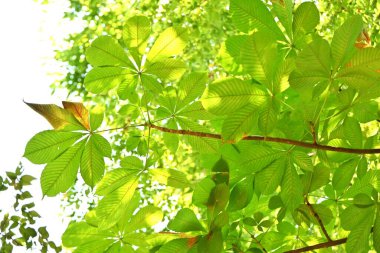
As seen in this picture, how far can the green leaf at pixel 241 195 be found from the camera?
933mm

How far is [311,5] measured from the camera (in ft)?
2.74

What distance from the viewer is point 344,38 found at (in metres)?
0.69

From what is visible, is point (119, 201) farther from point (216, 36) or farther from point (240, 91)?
point (216, 36)

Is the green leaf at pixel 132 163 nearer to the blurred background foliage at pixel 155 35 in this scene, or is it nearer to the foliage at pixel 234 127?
the foliage at pixel 234 127

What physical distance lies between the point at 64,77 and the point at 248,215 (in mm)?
3451

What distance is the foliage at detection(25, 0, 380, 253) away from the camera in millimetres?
717

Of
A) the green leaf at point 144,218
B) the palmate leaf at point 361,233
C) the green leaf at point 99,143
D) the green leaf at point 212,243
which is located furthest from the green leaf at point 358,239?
the green leaf at point 99,143

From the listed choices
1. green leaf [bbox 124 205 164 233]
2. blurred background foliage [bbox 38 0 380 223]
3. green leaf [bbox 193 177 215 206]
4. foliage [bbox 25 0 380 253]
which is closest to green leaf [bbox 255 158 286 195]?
foliage [bbox 25 0 380 253]

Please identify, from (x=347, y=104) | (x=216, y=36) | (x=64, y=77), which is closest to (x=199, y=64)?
(x=216, y=36)

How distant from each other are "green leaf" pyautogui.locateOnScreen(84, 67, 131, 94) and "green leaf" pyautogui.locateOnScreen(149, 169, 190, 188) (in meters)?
0.19

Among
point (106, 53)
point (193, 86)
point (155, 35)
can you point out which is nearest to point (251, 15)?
point (193, 86)

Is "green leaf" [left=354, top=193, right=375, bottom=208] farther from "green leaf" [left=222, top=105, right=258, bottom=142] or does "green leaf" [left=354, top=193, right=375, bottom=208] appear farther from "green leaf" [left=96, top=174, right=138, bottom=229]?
"green leaf" [left=96, top=174, right=138, bottom=229]

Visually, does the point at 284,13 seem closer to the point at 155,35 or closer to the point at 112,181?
the point at 112,181

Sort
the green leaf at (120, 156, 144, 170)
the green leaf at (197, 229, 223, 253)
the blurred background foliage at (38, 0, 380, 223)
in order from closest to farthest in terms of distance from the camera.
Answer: the green leaf at (197, 229, 223, 253), the green leaf at (120, 156, 144, 170), the blurred background foliage at (38, 0, 380, 223)
